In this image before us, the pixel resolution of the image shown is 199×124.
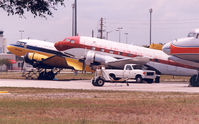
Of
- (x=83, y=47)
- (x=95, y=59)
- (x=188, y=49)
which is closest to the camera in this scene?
(x=188, y=49)

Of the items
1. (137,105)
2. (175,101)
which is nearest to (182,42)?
(175,101)

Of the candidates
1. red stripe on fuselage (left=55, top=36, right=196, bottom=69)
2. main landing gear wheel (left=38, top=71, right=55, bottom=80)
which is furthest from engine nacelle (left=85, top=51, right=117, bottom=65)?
main landing gear wheel (left=38, top=71, right=55, bottom=80)

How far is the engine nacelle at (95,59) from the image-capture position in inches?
1746

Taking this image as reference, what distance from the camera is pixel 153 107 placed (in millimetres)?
19219

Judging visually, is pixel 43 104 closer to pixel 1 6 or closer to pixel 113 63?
pixel 1 6

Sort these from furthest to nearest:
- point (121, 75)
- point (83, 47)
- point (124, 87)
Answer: point (83, 47) → point (121, 75) → point (124, 87)

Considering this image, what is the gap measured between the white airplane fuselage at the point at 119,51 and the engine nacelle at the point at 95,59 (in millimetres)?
673

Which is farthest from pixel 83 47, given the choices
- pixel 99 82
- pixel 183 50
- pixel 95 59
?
pixel 183 50

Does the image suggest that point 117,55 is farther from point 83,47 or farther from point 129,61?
point 83,47

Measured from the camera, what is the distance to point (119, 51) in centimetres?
4612

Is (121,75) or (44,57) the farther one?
(44,57)

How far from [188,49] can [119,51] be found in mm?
11956

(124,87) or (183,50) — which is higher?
(183,50)

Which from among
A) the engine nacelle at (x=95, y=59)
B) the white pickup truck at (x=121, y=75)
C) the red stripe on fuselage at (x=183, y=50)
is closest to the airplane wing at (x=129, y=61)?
the engine nacelle at (x=95, y=59)
